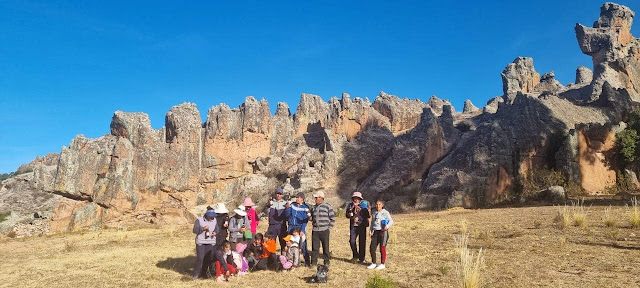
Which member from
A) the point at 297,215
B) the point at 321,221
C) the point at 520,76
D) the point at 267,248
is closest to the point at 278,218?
the point at 297,215

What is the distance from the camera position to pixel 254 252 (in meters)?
11.4

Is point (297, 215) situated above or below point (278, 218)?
above

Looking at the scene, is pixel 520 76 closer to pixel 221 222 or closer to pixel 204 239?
pixel 221 222

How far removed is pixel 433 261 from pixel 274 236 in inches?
→ 183

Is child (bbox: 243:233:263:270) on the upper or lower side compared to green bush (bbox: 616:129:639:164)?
lower

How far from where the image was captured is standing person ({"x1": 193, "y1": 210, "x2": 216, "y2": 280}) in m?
10.5

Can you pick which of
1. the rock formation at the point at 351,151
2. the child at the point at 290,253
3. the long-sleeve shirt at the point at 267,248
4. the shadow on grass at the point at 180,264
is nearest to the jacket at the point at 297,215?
the child at the point at 290,253

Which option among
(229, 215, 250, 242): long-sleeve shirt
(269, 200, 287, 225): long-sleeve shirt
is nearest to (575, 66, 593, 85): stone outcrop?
(269, 200, 287, 225): long-sleeve shirt

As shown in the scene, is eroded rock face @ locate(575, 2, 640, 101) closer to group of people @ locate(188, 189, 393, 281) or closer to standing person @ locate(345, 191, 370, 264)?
standing person @ locate(345, 191, 370, 264)

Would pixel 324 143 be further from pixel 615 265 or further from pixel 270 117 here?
pixel 615 265

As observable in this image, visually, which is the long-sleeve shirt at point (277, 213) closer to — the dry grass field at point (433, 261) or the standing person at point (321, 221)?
the standing person at point (321, 221)

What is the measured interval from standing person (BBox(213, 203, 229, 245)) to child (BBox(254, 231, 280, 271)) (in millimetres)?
1185

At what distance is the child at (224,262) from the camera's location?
401 inches

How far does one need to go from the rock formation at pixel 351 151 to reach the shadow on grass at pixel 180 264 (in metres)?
20.6
